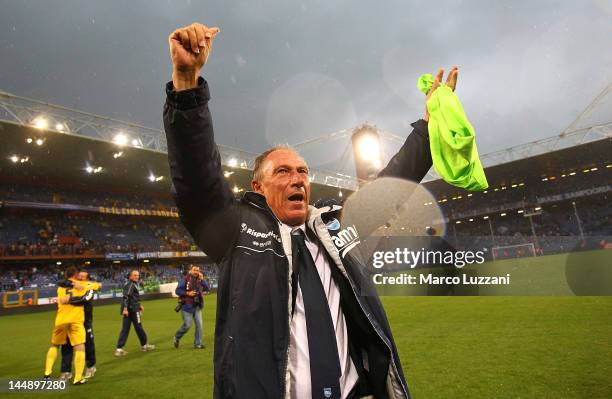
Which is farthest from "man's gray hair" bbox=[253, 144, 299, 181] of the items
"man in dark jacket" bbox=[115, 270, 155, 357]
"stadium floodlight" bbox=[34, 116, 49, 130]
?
"stadium floodlight" bbox=[34, 116, 49, 130]

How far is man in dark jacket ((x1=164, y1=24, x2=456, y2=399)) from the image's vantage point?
1.43 m

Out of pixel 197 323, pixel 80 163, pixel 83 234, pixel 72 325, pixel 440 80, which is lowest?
pixel 197 323

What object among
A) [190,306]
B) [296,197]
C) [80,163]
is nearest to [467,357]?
[296,197]

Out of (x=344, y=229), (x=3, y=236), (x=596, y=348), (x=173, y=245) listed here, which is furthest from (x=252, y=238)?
(x=173, y=245)

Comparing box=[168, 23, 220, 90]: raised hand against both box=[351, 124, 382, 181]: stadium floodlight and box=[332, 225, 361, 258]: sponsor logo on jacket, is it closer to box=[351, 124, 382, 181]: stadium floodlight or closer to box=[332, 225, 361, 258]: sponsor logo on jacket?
box=[332, 225, 361, 258]: sponsor logo on jacket

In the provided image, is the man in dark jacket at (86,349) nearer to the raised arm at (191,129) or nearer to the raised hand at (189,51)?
the raised arm at (191,129)

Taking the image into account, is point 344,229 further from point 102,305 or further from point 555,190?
point 555,190

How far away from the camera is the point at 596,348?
6805 millimetres

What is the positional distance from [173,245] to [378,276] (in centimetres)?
2913

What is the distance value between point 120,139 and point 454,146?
30.0 m

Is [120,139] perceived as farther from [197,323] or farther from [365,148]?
[365,148]

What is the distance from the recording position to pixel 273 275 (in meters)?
1.59

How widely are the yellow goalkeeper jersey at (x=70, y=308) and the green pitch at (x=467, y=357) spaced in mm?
1205

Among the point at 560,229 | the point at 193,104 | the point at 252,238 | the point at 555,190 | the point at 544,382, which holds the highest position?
the point at 555,190
